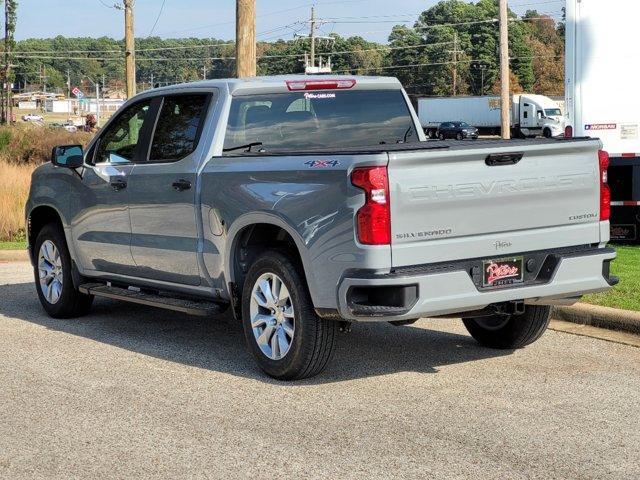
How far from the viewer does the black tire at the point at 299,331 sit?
7.17 metres

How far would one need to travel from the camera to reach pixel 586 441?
5918 mm

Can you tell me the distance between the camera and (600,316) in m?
9.02

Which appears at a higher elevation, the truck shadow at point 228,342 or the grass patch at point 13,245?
the grass patch at point 13,245

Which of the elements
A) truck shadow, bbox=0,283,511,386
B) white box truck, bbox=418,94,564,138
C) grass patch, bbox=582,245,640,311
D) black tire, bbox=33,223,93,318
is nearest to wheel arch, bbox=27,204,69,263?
black tire, bbox=33,223,93,318

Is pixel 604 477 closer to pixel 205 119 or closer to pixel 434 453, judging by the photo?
pixel 434 453

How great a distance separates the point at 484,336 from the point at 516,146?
6.50ft

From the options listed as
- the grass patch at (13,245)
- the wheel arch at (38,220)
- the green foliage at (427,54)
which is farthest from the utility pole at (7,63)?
the wheel arch at (38,220)

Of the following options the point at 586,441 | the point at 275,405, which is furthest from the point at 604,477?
the point at 275,405

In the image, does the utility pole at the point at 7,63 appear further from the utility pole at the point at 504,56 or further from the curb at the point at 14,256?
the curb at the point at 14,256

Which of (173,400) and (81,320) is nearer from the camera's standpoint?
(173,400)

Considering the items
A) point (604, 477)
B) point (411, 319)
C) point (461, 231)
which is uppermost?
point (461, 231)

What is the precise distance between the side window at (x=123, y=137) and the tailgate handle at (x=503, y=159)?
3.36 meters

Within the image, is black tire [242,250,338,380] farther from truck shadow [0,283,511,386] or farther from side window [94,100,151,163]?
side window [94,100,151,163]

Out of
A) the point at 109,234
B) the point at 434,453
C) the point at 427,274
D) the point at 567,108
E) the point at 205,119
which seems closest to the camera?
the point at 434,453
